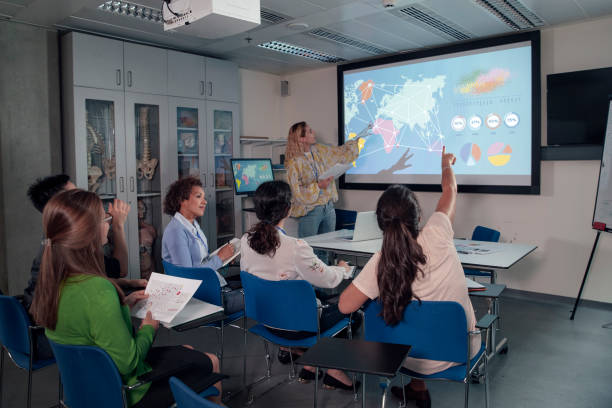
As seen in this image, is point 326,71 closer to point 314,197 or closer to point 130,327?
point 314,197

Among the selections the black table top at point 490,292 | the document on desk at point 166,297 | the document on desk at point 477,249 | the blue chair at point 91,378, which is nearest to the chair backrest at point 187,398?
the blue chair at point 91,378

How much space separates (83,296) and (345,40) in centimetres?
407

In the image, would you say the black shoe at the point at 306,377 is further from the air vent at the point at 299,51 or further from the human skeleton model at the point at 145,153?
the air vent at the point at 299,51

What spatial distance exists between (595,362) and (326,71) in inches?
174

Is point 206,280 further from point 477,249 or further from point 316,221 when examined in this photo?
point 316,221

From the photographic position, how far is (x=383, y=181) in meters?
5.61

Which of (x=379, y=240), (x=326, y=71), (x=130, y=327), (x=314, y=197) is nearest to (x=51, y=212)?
(x=130, y=327)

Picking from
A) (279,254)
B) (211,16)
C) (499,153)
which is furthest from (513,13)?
(279,254)

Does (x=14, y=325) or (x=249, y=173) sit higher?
(x=249, y=173)

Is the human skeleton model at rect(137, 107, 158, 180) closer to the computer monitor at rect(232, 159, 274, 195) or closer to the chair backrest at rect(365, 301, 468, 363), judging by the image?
the computer monitor at rect(232, 159, 274, 195)

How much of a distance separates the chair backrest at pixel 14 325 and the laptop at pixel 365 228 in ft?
7.59

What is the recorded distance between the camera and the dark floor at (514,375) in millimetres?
2598

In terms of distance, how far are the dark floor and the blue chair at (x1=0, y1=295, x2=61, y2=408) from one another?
1.92 ft

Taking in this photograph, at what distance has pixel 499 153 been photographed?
4.69m
